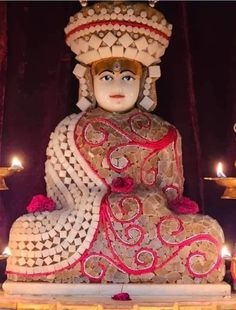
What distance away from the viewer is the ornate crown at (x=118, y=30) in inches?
131

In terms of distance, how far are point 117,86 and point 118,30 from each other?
0.85ft

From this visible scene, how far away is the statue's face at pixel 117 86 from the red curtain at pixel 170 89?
1.66ft

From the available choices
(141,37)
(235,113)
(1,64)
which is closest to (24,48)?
(1,64)

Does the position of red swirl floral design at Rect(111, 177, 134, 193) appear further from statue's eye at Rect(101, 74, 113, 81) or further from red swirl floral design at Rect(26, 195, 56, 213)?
statue's eye at Rect(101, 74, 113, 81)

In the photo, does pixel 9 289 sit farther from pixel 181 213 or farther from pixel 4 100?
pixel 4 100

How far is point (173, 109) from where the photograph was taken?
3910 mm

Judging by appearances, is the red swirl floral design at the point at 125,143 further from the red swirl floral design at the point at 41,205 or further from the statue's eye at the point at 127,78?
the red swirl floral design at the point at 41,205

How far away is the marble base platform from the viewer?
9.89ft

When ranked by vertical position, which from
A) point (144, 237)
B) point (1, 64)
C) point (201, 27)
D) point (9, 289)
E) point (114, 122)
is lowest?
point (9, 289)

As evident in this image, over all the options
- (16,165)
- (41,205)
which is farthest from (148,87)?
(16,165)

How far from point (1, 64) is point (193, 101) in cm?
104

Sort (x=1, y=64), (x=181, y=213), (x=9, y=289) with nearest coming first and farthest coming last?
(x=9, y=289) → (x=181, y=213) → (x=1, y=64)

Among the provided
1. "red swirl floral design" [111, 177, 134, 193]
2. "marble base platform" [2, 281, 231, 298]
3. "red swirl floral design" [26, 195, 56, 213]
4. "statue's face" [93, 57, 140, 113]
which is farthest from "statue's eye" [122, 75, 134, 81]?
"marble base platform" [2, 281, 231, 298]

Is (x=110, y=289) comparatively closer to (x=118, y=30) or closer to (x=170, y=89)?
(x=118, y=30)
